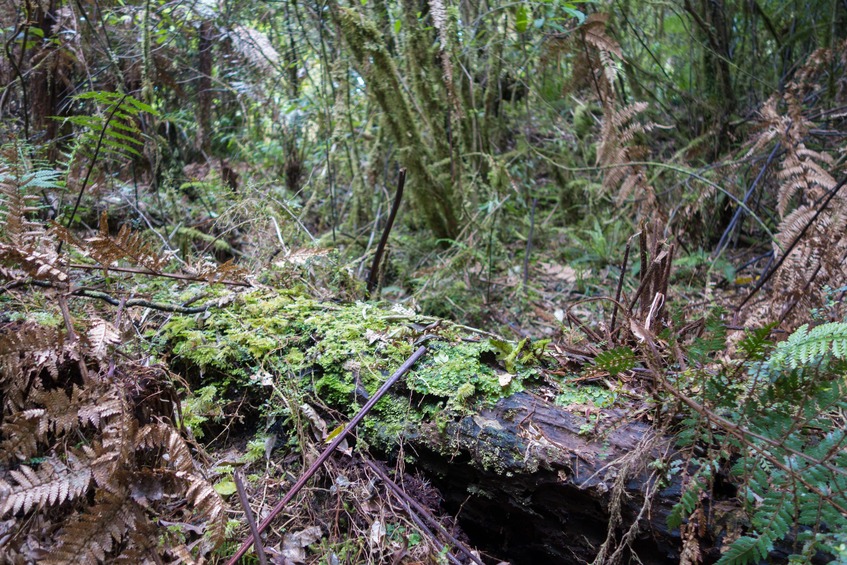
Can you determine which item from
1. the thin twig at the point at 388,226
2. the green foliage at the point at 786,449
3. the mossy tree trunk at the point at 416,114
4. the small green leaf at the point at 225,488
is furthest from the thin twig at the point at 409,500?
the mossy tree trunk at the point at 416,114

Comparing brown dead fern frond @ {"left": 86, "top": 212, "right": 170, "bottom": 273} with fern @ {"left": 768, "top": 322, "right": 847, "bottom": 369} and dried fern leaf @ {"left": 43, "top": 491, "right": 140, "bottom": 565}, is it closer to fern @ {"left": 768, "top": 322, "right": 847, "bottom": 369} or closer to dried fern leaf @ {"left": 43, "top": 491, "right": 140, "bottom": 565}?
dried fern leaf @ {"left": 43, "top": 491, "right": 140, "bottom": 565}

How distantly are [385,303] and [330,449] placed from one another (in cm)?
128

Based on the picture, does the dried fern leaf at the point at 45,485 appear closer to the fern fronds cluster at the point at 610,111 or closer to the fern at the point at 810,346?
the fern at the point at 810,346

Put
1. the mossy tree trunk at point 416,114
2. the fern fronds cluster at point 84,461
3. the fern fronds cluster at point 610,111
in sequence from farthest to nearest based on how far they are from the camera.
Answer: the mossy tree trunk at point 416,114 < the fern fronds cluster at point 610,111 < the fern fronds cluster at point 84,461

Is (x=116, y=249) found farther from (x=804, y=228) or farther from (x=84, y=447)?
(x=804, y=228)

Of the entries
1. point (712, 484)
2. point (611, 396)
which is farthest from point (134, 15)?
point (712, 484)

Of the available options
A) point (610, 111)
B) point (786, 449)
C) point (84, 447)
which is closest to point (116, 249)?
point (84, 447)

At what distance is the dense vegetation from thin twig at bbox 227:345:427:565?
57 millimetres

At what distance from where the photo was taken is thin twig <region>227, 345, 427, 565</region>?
1453 millimetres

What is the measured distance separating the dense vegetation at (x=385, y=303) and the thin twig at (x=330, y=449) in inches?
2.2

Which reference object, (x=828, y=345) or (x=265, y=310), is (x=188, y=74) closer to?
(x=265, y=310)

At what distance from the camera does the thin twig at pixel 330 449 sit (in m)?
1.45

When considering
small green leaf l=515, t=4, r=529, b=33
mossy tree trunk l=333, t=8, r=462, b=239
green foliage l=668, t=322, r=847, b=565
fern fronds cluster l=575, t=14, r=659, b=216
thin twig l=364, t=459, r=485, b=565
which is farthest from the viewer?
small green leaf l=515, t=4, r=529, b=33

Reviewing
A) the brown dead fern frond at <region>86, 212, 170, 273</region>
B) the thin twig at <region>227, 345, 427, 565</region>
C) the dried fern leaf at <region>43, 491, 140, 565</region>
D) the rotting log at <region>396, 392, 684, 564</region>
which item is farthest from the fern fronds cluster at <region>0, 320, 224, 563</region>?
the rotting log at <region>396, 392, 684, 564</region>
